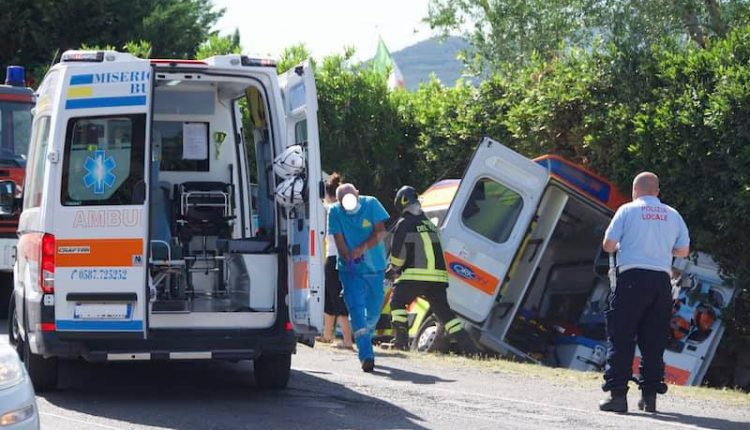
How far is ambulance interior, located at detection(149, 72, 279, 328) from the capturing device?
10.3 m

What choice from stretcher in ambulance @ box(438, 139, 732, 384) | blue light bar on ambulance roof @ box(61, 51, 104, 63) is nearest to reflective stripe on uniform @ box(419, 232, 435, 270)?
stretcher in ambulance @ box(438, 139, 732, 384)

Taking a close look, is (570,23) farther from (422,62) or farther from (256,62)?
(422,62)

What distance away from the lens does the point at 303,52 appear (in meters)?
21.1

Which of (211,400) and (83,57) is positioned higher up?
(83,57)

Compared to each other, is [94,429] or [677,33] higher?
[677,33]

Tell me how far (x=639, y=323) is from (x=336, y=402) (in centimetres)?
238

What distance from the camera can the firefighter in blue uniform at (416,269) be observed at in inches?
534

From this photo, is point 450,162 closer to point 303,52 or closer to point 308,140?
point 303,52

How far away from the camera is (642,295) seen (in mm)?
9547

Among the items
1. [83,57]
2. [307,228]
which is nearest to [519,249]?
[307,228]

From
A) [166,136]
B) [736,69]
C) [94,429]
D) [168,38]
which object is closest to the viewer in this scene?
[94,429]

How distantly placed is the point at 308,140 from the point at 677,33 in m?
12.1

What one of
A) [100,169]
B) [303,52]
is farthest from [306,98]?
[303,52]

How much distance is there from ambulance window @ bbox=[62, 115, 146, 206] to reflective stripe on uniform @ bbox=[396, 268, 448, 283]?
15.9 ft
